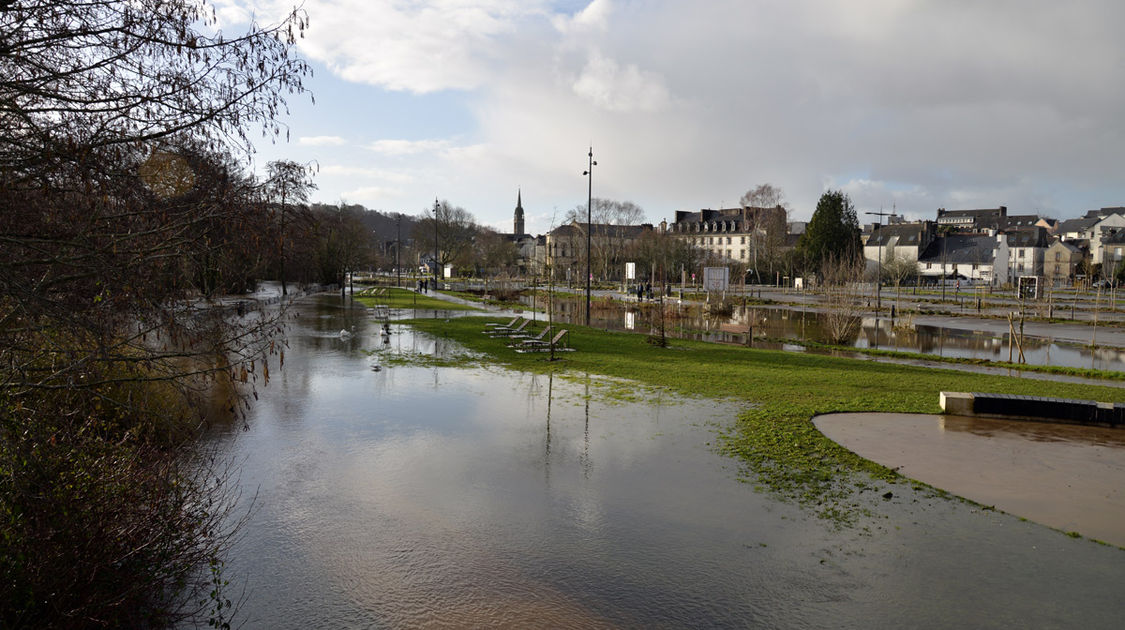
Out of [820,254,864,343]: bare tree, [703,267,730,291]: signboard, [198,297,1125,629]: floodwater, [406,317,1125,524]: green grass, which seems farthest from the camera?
[703,267,730,291]: signboard

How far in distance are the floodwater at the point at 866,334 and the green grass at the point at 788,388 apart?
503 cm

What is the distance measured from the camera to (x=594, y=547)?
6266 millimetres

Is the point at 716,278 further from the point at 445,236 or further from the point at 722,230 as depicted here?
the point at 722,230

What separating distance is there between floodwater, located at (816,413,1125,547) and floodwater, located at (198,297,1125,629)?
0.74m

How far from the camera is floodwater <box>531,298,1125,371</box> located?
21812 millimetres

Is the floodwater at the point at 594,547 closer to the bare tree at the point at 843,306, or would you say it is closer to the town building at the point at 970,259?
the bare tree at the point at 843,306

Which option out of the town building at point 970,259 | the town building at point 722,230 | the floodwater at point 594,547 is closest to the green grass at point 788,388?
the floodwater at point 594,547

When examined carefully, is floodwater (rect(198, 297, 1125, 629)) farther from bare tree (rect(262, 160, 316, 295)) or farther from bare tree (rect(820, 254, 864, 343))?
bare tree (rect(820, 254, 864, 343))

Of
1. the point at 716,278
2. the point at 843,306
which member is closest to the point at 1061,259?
the point at 716,278

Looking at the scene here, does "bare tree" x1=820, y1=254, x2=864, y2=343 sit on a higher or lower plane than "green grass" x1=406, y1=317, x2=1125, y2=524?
higher

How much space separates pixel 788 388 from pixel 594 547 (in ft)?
30.4

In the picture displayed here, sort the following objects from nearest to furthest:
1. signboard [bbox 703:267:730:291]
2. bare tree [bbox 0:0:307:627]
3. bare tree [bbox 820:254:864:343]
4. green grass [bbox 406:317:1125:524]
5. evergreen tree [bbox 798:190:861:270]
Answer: bare tree [bbox 0:0:307:627] < green grass [bbox 406:317:1125:524] < bare tree [bbox 820:254:864:343] < signboard [bbox 703:267:730:291] < evergreen tree [bbox 798:190:861:270]

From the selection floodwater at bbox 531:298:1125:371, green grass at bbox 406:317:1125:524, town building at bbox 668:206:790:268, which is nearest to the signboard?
floodwater at bbox 531:298:1125:371

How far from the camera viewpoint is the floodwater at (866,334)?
859 inches
